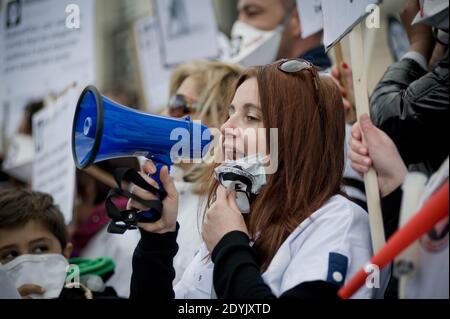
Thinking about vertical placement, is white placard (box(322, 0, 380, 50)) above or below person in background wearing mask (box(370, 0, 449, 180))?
above

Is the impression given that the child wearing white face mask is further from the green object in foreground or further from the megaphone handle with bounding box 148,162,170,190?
the megaphone handle with bounding box 148,162,170,190

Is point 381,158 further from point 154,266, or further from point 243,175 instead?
point 154,266

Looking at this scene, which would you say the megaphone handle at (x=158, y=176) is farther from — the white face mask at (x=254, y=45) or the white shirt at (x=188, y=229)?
the white face mask at (x=254, y=45)

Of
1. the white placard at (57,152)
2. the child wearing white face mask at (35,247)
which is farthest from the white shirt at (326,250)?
the white placard at (57,152)

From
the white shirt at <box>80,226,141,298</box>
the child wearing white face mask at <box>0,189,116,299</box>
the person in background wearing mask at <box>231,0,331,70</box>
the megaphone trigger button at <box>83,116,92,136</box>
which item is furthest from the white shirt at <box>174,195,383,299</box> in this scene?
the person in background wearing mask at <box>231,0,331,70</box>

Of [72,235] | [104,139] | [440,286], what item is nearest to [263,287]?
[440,286]

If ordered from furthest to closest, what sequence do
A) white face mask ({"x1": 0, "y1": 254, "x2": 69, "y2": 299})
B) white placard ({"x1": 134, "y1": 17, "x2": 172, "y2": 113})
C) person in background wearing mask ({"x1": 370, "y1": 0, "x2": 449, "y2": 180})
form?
white placard ({"x1": 134, "y1": 17, "x2": 172, "y2": 113}) < white face mask ({"x1": 0, "y1": 254, "x2": 69, "y2": 299}) < person in background wearing mask ({"x1": 370, "y1": 0, "x2": 449, "y2": 180})

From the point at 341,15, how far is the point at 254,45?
1531 millimetres

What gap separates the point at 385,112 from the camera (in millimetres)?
2266

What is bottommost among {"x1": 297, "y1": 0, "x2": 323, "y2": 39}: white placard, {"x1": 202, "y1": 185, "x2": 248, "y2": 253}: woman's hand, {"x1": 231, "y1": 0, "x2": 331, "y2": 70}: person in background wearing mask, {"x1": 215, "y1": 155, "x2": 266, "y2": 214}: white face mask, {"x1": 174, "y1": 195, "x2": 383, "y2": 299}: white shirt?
{"x1": 174, "y1": 195, "x2": 383, "y2": 299}: white shirt

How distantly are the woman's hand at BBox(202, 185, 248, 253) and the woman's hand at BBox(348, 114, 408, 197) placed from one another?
413 mm

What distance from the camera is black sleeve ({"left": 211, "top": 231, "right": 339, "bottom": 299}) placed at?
6.33 feet

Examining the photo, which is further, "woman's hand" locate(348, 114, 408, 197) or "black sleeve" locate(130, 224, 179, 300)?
"black sleeve" locate(130, 224, 179, 300)

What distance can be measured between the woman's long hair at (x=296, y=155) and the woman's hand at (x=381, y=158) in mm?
103
